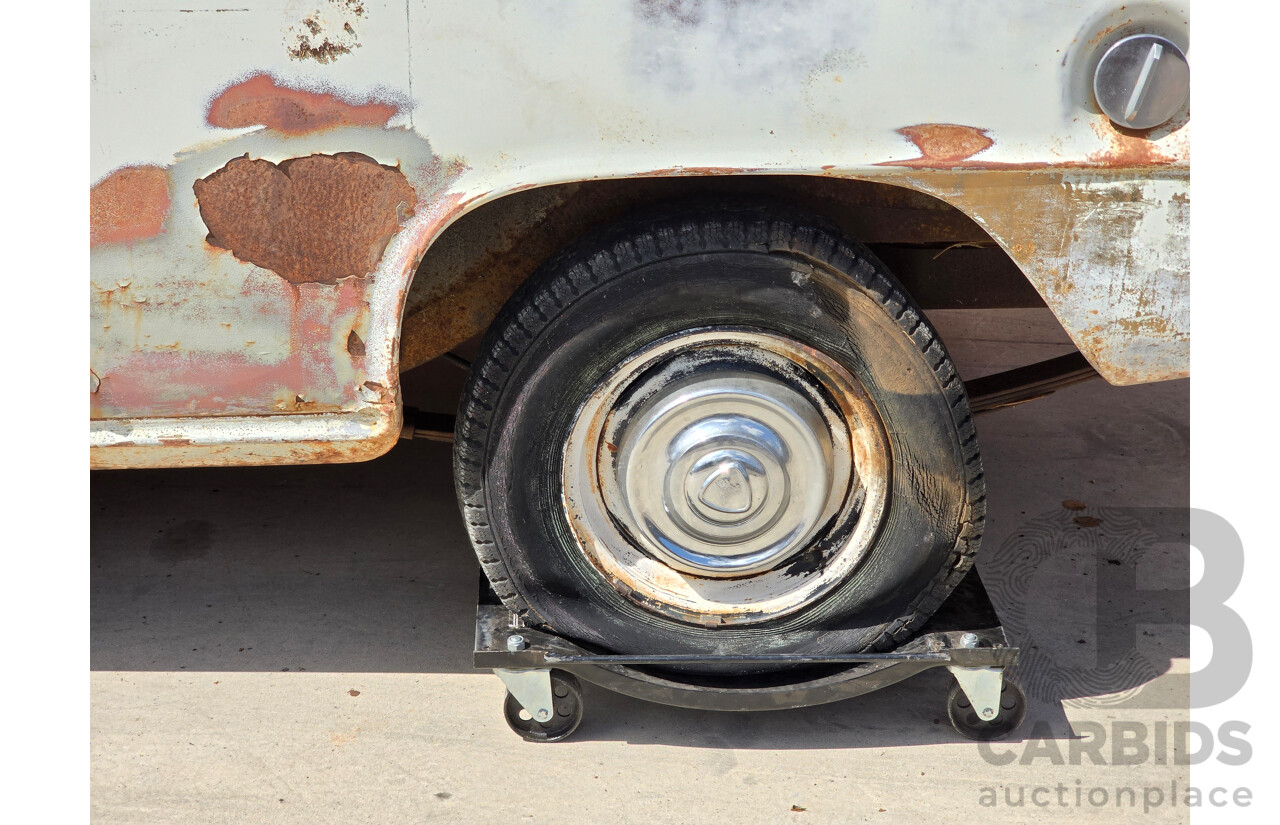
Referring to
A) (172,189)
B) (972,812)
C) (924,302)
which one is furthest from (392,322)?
(972,812)

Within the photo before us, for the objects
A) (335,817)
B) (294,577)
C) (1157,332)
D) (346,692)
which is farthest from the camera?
(294,577)

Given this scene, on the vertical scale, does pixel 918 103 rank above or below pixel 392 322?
above

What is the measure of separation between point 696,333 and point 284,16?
2.77 ft

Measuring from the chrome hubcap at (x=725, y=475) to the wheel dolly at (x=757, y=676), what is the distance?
0.12m

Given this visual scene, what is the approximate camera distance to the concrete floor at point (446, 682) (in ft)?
6.55

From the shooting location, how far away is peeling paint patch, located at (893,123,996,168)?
1701mm

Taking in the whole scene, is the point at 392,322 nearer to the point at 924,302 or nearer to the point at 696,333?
the point at 696,333

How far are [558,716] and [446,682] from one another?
0.99ft

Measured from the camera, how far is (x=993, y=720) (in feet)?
6.90

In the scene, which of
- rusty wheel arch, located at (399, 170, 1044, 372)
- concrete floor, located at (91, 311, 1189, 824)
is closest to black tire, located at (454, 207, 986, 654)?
rusty wheel arch, located at (399, 170, 1044, 372)

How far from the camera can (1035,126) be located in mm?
1696

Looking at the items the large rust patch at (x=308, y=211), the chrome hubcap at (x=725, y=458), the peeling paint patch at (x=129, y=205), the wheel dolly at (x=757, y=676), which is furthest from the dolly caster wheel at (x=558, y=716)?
the peeling paint patch at (x=129, y=205)

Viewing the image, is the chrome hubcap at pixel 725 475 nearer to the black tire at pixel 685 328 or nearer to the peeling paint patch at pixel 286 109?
the black tire at pixel 685 328

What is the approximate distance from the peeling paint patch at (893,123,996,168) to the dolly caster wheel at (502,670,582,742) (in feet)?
3.78
